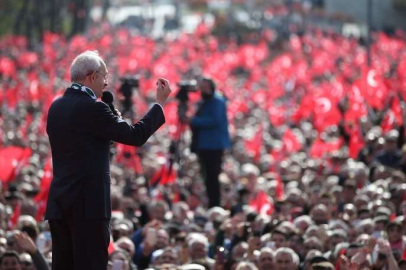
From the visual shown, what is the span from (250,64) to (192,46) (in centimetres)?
639

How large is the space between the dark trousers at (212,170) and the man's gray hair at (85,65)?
8332mm

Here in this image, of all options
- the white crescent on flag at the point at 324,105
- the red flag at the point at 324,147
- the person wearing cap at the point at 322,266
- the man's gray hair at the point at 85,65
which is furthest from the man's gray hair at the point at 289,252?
the white crescent on flag at the point at 324,105

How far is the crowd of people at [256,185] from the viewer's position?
12031 mm

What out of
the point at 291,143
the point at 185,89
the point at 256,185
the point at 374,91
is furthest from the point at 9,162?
the point at 374,91

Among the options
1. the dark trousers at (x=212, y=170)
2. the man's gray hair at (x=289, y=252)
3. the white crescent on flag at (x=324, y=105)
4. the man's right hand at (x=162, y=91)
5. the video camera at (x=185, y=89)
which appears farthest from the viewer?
the white crescent on flag at (x=324, y=105)

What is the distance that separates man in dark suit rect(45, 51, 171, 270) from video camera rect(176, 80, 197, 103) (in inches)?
276

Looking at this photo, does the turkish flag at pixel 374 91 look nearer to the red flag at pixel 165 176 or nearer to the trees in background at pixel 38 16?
the red flag at pixel 165 176

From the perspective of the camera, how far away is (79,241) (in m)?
7.82

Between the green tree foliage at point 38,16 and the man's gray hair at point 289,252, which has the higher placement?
the green tree foliage at point 38,16

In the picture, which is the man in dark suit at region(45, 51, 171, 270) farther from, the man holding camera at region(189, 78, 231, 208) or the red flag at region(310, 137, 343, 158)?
the red flag at region(310, 137, 343, 158)

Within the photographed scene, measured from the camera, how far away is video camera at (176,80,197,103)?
14.9 m

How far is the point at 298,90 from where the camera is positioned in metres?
35.4

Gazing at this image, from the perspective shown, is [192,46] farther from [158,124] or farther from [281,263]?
[158,124]

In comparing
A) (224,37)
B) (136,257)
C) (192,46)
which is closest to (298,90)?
(192,46)
